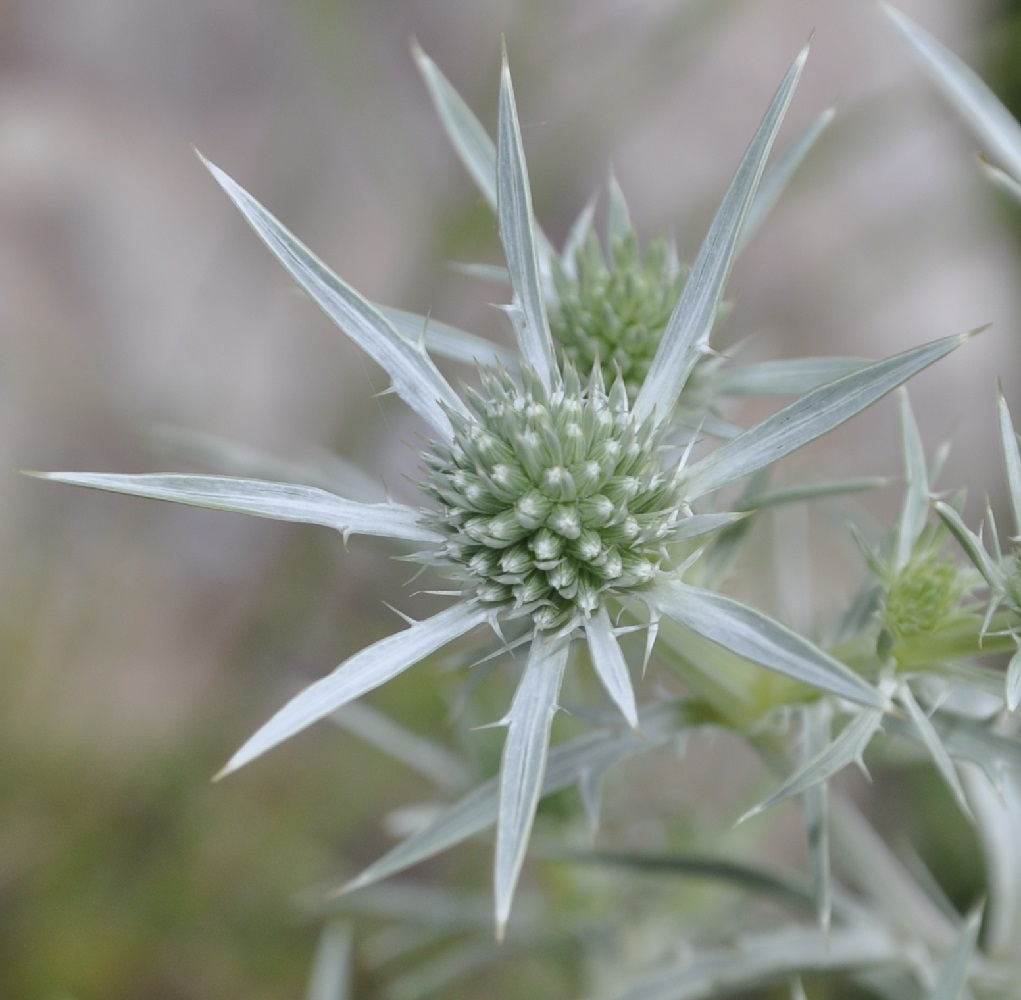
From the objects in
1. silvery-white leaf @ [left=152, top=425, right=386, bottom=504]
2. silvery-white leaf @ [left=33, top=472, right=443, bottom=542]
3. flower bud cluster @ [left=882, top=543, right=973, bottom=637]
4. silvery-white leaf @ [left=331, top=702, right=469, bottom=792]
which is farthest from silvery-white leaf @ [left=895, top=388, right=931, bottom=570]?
silvery-white leaf @ [left=331, top=702, right=469, bottom=792]

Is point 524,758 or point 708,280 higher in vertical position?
point 708,280

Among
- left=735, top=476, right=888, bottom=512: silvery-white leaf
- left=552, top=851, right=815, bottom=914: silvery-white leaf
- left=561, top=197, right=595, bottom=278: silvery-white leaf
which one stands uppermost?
left=561, top=197, right=595, bottom=278: silvery-white leaf

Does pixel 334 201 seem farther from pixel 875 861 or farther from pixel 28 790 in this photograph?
pixel 875 861

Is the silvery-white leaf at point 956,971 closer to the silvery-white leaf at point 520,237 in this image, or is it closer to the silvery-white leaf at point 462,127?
the silvery-white leaf at point 520,237

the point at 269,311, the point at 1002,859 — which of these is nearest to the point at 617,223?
the point at 1002,859

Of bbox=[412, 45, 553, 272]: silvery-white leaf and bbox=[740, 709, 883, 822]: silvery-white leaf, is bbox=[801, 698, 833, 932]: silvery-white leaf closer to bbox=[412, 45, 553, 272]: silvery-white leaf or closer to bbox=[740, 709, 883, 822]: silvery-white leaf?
bbox=[740, 709, 883, 822]: silvery-white leaf

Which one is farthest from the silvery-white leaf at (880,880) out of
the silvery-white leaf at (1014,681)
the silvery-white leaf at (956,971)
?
the silvery-white leaf at (1014,681)

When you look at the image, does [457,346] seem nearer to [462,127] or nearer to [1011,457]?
[462,127]
